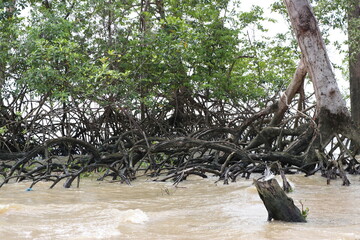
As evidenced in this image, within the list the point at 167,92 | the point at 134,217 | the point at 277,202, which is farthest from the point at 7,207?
the point at 167,92

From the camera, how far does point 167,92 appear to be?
32.3 feet

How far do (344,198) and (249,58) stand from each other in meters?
7.76

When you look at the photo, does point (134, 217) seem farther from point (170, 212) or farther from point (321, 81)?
point (321, 81)

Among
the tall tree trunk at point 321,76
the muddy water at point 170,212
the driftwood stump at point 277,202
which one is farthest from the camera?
the tall tree trunk at point 321,76

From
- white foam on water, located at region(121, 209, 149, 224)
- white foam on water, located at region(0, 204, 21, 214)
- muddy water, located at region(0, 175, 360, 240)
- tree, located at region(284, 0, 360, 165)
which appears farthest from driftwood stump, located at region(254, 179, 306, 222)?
tree, located at region(284, 0, 360, 165)

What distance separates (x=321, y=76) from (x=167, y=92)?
14.5 feet

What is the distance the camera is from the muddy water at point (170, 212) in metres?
2.61

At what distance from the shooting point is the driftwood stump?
9.05 ft

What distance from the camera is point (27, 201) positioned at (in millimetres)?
4258

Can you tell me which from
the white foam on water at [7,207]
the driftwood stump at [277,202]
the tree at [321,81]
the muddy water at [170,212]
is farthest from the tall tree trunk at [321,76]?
the white foam on water at [7,207]

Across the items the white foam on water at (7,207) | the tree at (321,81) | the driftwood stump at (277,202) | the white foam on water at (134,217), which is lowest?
the white foam on water at (134,217)

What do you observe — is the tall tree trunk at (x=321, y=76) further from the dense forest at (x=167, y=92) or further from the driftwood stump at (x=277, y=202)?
the driftwood stump at (x=277, y=202)

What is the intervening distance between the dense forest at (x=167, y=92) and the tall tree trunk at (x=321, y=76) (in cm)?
1

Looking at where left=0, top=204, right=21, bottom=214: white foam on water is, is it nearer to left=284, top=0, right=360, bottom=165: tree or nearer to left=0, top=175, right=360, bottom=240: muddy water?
left=0, top=175, right=360, bottom=240: muddy water
